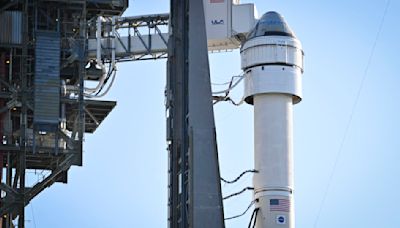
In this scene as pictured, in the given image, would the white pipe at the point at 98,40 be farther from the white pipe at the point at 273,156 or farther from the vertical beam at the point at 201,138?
the vertical beam at the point at 201,138

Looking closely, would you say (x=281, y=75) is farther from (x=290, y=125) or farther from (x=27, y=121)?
(x=27, y=121)

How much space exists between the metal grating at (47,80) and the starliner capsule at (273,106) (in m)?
9.79

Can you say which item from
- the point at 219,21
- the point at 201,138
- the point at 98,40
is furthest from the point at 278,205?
the point at 98,40

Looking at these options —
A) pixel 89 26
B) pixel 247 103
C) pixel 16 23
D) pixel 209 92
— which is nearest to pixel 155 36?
pixel 89 26

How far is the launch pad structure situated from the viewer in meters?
36.4

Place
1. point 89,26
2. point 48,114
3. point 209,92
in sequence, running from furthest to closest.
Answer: point 89,26 < point 48,114 < point 209,92

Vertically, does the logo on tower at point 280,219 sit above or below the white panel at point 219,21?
below

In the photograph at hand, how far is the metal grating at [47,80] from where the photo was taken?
45.7 m

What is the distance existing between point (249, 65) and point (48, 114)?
34.0 ft

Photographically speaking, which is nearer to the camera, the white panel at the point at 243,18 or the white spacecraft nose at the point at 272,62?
the white spacecraft nose at the point at 272,62

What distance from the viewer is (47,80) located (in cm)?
4628

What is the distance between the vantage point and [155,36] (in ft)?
174

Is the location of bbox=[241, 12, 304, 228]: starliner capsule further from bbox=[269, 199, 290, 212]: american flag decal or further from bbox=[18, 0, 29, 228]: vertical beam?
bbox=[18, 0, 29, 228]: vertical beam

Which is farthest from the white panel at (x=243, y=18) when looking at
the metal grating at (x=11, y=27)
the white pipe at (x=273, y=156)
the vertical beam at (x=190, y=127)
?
the metal grating at (x=11, y=27)
